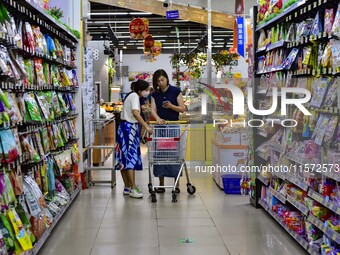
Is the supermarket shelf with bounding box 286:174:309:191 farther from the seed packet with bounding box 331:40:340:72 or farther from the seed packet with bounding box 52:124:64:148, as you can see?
the seed packet with bounding box 52:124:64:148

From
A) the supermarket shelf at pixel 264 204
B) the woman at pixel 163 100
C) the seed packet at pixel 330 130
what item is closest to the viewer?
the seed packet at pixel 330 130

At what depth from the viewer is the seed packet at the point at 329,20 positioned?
3.96 meters

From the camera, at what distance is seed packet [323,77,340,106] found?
12.7 feet

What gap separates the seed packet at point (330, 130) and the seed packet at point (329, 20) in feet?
2.14

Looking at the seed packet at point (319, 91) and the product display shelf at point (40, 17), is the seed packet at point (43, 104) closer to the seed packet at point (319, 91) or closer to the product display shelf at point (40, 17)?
the product display shelf at point (40, 17)

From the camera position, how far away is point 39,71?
506 centimetres

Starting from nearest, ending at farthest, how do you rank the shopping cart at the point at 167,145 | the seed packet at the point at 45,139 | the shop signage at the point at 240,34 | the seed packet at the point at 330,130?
the seed packet at the point at 330,130 → the seed packet at the point at 45,139 → the shopping cart at the point at 167,145 → the shop signage at the point at 240,34

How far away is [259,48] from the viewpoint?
6402mm

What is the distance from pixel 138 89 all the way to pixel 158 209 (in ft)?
5.85

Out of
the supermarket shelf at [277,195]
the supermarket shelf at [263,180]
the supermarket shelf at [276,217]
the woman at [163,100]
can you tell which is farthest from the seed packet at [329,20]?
the woman at [163,100]

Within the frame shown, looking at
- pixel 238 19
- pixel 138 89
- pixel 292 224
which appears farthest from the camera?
pixel 238 19

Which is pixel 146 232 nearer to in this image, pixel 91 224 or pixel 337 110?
pixel 91 224

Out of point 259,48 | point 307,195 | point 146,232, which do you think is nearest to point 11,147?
point 146,232

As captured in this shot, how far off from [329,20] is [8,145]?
247 centimetres
